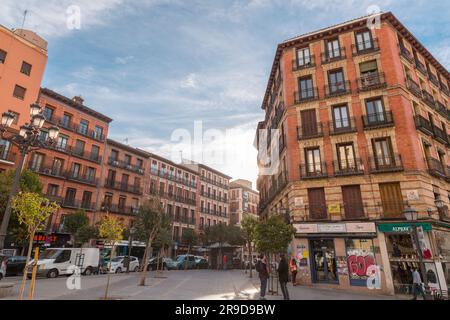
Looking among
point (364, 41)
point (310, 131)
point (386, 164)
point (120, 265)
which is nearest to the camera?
point (386, 164)

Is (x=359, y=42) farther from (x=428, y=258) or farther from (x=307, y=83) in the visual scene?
(x=428, y=258)

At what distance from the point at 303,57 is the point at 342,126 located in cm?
696

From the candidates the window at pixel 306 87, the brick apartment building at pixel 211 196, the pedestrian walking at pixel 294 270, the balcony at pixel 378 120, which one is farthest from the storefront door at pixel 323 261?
the brick apartment building at pixel 211 196

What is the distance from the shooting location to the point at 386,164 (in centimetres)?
1805

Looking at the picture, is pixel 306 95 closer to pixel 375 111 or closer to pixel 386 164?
pixel 375 111

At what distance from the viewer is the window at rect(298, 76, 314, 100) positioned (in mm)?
21656

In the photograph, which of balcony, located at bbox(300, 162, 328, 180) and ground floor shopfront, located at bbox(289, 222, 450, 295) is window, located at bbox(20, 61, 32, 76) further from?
ground floor shopfront, located at bbox(289, 222, 450, 295)

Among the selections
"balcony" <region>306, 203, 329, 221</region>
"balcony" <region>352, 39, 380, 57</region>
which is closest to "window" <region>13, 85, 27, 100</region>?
"balcony" <region>306, 203, 329, 221</region>

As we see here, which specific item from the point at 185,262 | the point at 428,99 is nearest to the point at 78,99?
the point at 185,262

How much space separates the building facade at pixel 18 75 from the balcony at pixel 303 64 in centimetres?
2508

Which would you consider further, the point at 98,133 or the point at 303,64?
the point at 98,133

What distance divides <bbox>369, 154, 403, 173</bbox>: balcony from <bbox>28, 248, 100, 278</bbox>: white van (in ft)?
74.5

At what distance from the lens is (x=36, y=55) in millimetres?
28484
